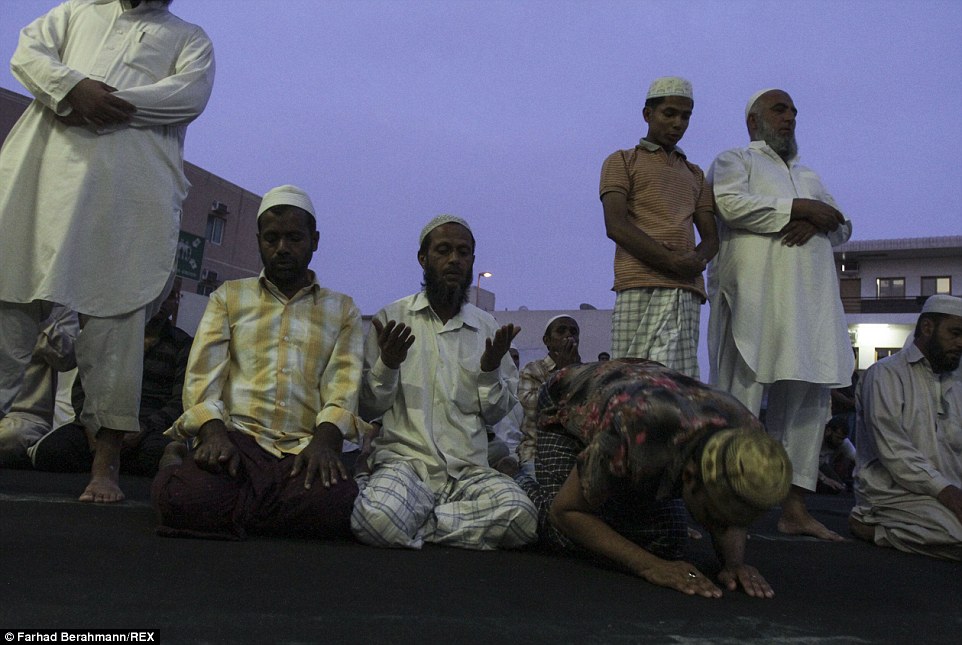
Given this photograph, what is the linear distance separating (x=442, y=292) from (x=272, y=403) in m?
0.91

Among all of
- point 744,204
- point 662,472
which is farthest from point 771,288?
point 662,472

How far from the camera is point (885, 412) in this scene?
4.21m

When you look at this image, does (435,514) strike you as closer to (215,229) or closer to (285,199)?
(285,199)

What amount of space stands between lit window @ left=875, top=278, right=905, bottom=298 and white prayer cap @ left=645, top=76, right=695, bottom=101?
1220 inches

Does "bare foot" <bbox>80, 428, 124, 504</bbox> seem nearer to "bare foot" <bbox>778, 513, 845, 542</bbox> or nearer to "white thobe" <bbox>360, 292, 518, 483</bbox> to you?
"white thobe" <bbox>360, 292, 518, 483</bbox>

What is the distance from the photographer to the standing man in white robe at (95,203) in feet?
11.3

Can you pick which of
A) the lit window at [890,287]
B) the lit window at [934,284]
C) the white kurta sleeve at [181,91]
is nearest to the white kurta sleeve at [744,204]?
the white kurta sleeve at [181,91]

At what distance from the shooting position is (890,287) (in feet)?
105

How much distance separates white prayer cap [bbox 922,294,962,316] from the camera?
4297 mm

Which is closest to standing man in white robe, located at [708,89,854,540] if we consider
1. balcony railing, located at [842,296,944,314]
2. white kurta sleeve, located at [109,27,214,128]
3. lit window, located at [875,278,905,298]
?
white kurta sleeve, located at [109,27,214,128]

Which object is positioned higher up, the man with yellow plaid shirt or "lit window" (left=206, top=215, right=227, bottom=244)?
"lit window" (left=206, top=215, right=227, bottom=244)

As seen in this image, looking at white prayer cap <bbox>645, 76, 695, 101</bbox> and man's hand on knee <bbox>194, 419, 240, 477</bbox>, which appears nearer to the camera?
man's hand on knee <bbox>194, 419, 240, 477</bbox>

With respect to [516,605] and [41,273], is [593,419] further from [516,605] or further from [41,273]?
[41,273]

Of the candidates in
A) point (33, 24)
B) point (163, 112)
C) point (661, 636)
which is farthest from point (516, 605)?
point (33, 24)
